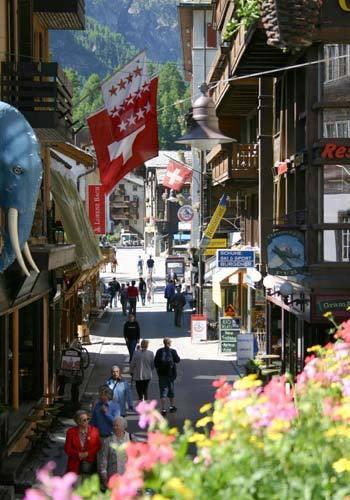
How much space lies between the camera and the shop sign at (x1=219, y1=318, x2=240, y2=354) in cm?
2833

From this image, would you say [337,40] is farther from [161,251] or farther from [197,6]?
[161,251]

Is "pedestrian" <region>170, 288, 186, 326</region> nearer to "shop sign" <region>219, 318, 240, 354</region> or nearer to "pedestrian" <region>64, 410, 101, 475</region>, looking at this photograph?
"shop sign" <region>219, 318, 240, 354</region>

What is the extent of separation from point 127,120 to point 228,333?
11.7m

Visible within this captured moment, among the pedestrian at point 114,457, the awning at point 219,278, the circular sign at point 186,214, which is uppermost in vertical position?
the circular sign at point 186,214

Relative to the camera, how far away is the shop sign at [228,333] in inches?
1115

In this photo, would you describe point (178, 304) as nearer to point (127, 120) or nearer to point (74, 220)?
point (74, 220)

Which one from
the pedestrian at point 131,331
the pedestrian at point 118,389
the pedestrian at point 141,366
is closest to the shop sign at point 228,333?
the pedestrian at point 131,331

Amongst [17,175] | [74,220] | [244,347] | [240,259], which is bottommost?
[244,347]

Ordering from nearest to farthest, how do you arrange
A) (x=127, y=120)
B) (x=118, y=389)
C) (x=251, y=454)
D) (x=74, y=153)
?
(x=251, y=454) < (x=118, y=389) < (x=127, y=120) < (x=74, y=153)

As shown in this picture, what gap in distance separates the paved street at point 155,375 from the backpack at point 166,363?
0.80 meters

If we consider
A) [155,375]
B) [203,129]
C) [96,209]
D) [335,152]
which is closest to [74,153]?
[155,375]

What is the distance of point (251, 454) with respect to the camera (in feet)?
11.5

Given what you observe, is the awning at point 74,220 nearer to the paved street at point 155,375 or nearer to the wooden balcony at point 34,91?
the paved street at point 155,375

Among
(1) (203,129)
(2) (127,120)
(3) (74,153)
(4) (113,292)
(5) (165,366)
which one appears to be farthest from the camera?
(4) (113,292)
